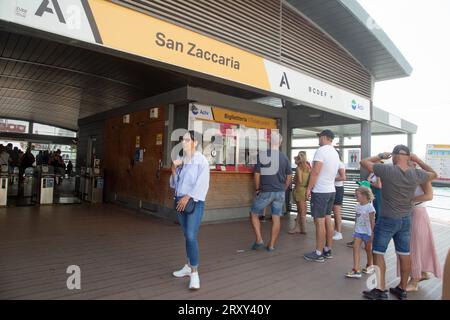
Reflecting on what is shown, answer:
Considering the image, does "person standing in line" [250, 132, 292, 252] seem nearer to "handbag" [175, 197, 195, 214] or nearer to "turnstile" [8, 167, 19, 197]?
"handbag" [175, 197, 195, 214]

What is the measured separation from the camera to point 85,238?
16.9 feet

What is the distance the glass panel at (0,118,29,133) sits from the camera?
59.8ft

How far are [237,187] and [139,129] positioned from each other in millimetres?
3036

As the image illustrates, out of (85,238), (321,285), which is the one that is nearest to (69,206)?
(85,238)

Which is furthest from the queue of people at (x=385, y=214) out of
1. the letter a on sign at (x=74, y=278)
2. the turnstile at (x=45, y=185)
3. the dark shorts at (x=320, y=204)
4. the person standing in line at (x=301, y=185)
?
the turnstile at (x=45, y=185)

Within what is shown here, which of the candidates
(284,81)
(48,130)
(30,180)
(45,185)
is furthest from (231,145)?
(48,130)

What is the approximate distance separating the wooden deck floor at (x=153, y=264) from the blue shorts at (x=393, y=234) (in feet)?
1.75

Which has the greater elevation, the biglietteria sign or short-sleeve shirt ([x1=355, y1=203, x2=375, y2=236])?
the biglietteria sign

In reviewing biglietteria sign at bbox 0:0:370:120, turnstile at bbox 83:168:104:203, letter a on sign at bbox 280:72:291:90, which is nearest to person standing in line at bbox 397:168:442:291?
letter a on sign at bbox 280:72:291:90

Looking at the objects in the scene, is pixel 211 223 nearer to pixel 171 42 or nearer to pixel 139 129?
pixel 139 129

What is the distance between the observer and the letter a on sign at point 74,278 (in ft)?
10.3

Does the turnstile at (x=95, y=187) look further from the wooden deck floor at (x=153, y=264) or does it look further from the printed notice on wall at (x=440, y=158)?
the printed notice on wall at (x=440, y=158)

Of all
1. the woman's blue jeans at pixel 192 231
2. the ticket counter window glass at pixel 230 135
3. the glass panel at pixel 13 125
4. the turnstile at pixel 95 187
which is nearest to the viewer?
the woman's blue jeans at pixel 192 231

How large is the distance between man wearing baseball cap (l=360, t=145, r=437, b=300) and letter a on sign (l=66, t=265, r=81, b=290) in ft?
9.66
